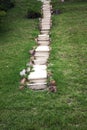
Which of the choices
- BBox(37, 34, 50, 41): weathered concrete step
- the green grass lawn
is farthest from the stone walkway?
the green grass lawn

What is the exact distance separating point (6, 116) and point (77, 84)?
3706 mm

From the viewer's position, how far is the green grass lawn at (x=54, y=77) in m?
10.3

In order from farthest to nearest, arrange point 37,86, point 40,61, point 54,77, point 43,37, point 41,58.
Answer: point 43,37
point 41,58
point 40,61
point 54,77
point 37,86

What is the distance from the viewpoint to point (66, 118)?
10.4 metres

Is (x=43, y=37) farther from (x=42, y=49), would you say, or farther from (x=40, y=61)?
(x=40, y=61)

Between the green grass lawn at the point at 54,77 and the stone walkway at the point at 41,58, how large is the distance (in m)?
0.39

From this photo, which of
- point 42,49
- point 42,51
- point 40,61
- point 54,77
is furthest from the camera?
point 42,49

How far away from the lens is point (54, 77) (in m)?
13.9

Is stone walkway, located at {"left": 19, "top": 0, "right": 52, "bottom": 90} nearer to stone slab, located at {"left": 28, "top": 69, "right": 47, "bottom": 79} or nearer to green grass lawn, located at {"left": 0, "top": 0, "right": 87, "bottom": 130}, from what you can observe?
stone slab, located at {"left": 28, "top": 69, "right": 47, "bottom": 79}

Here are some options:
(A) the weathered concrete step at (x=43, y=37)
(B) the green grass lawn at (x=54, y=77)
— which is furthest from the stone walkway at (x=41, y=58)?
(B) the green grass lawn at (x=54, y=77)

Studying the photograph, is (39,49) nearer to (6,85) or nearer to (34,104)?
(6,85)

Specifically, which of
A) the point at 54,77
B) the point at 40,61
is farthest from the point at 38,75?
the point at 40,61

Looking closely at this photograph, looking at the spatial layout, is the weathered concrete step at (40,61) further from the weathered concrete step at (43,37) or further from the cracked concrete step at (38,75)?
the weathered concrete step at (43,37)

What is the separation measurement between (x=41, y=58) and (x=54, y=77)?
322cm
